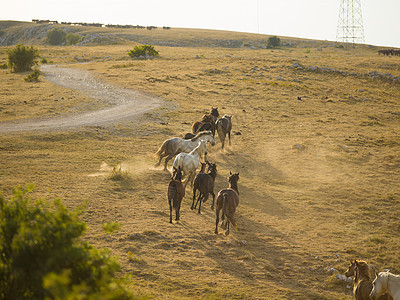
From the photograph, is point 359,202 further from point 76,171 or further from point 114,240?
point 76,171

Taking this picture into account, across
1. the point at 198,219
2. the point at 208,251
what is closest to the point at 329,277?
the point at 208,251

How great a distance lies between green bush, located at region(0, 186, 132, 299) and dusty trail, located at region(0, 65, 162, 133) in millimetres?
17835

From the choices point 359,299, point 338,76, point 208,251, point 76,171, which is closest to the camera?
point 359,299

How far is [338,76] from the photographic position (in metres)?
44.2

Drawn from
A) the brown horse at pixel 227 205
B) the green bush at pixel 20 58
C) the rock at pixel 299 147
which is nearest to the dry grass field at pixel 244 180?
the rock at pixel 299 147

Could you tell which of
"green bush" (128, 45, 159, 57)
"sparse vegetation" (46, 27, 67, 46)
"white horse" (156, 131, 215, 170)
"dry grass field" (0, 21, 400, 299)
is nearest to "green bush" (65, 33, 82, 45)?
"sparse vegetation" (46, 27, 67, 46)

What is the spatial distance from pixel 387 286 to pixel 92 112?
76.5 ft

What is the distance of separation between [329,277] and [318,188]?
7714mm

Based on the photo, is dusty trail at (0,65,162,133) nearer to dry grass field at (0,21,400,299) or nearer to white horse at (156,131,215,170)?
dry grass field at (0,21,400,299)

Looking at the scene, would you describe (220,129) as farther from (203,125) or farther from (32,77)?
(32,77)

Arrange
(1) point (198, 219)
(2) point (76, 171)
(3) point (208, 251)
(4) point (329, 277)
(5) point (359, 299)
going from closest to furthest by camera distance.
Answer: (5) point (359, 299), (4) point (329, 277), (3) point (208, 251), (1) point (198, 219), (2) point (76, 171)

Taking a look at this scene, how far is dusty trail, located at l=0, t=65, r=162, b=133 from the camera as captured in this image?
2317cm

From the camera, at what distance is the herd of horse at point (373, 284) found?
8.02m

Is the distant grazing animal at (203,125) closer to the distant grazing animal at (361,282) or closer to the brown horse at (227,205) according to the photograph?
the brown horse at (227,205)
